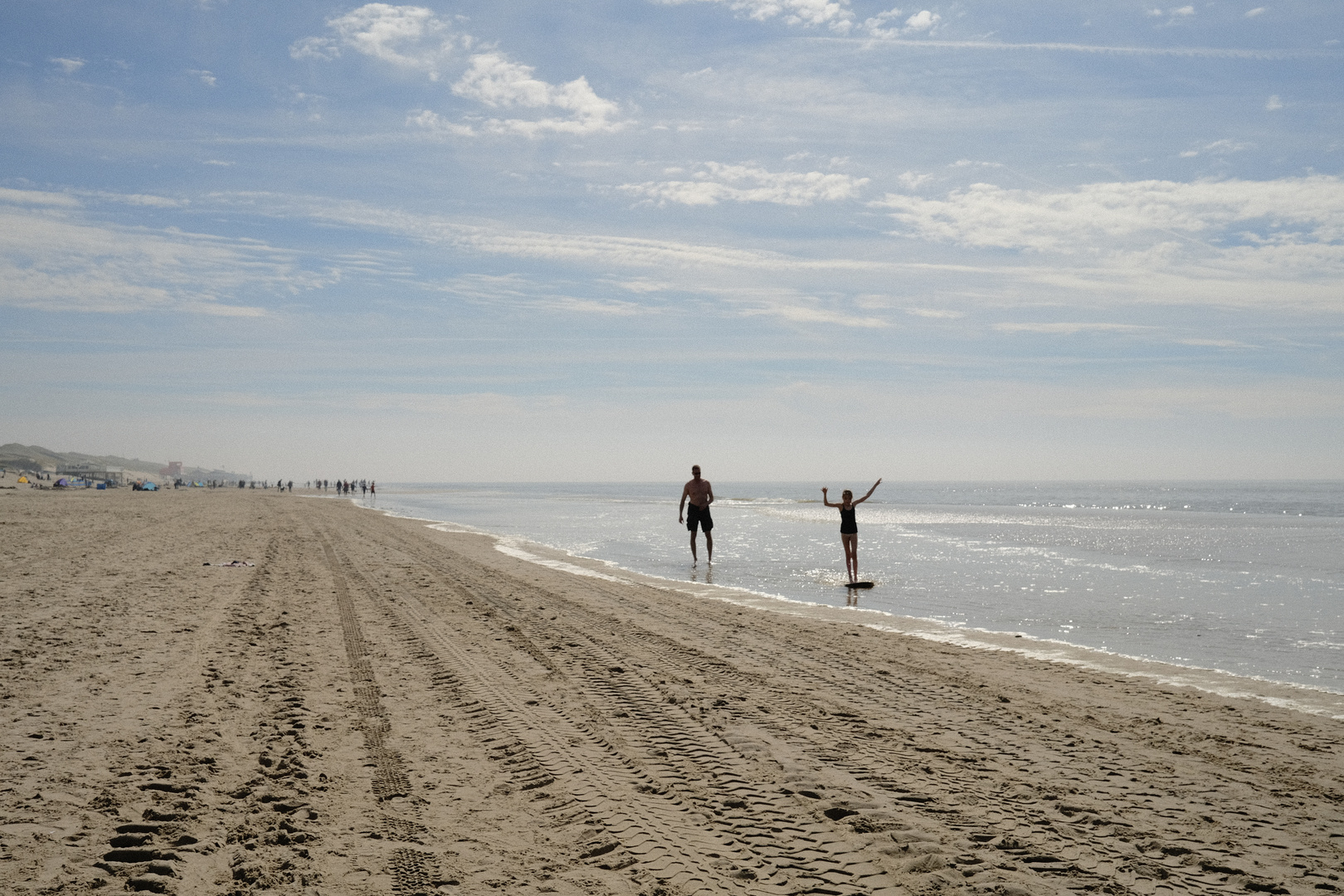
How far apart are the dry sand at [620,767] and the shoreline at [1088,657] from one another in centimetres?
39

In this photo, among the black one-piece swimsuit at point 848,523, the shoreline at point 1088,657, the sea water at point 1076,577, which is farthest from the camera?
the black one-piece swimsuit at point 848,523

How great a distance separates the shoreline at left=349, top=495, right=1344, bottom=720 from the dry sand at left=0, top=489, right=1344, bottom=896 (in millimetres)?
395

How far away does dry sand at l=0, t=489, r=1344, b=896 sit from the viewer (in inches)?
140

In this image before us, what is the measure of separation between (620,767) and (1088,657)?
603 centimetres

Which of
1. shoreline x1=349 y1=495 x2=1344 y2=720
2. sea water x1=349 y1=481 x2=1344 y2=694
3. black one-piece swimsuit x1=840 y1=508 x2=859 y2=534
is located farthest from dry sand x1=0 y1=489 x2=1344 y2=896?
black one-piece swimsuit x1=840 y1=508 x2=859 y2=534

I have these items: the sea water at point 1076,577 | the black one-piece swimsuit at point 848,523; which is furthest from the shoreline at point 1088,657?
the black one-piece swimsuit at point 848,523

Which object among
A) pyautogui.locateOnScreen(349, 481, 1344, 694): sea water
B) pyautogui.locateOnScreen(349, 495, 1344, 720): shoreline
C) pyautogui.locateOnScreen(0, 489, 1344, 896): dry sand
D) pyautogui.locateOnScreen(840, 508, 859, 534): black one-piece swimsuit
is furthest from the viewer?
pyautogui.locateOnScreen(840, 508, 859, 534): black one-piece swimsuit

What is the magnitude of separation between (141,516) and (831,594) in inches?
1138

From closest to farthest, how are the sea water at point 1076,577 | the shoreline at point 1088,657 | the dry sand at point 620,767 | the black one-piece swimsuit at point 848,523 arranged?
1. the dry sand at point 620,767
2. the shoreline at point 1088,657
3. the sea water at point 1076,577
4. the black one-piece swimsuit at point 848,523

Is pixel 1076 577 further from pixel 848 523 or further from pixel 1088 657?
pixel 1088 657

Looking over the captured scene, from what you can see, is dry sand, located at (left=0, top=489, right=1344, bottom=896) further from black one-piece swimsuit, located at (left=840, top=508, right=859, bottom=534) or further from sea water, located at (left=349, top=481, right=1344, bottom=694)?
black one-piece swimsuit, located at (left=840, top=508, right=859, bottom=534)

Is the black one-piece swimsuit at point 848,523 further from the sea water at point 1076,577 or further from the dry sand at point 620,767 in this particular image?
the dry sand at point 620,767

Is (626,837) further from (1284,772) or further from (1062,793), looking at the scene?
(1284,772)

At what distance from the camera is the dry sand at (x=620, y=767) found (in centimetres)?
356
